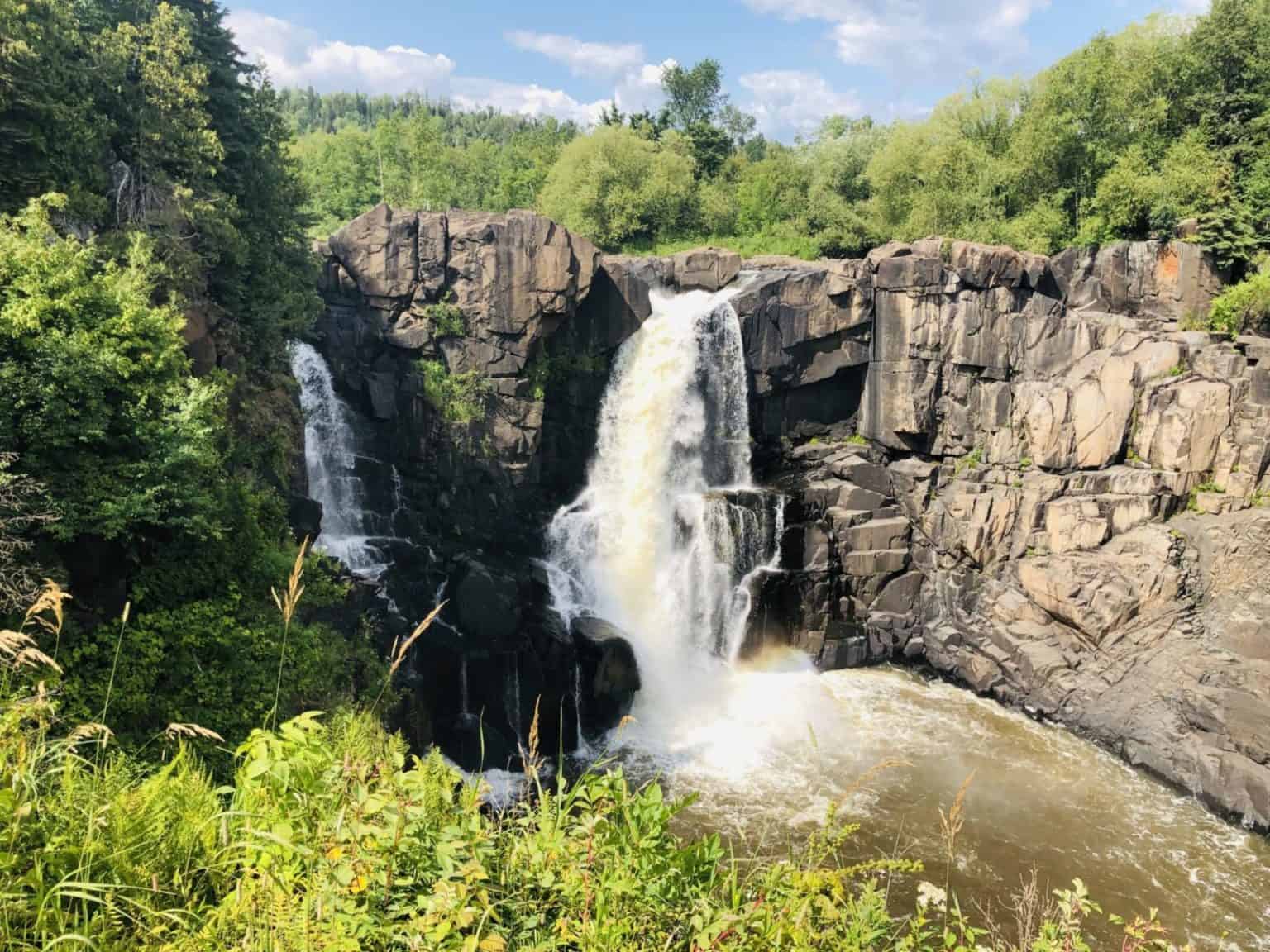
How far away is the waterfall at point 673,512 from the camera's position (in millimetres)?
20328

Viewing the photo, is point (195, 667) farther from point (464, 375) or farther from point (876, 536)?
point (876, 536)

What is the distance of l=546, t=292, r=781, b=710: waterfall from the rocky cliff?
0.72 metres

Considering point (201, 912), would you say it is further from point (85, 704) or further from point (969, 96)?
point (969, 96)

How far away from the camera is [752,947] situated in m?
2.69

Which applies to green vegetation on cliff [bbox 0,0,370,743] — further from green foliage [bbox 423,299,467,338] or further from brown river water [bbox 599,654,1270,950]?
brown river water [bbox 599,654,1270,950]

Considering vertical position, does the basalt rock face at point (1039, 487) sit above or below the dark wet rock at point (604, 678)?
above

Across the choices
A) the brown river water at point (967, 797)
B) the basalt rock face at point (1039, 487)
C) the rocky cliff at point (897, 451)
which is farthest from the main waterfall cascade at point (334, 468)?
the basalt rock face at point (1039, 487)

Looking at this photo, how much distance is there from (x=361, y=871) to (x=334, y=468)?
19.6 meters

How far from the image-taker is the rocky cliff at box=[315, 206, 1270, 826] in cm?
1784

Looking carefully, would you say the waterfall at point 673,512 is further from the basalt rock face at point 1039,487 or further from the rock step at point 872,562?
the rock step at point 872,562

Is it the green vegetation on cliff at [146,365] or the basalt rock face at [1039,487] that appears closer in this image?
the green vegetation on cliff at [146,365]

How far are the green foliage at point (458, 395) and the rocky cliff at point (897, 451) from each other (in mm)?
65

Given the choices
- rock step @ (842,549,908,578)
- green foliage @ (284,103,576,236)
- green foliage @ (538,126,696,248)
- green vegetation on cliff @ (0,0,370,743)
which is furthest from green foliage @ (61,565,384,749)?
green foliage @ (284,103,576,236)

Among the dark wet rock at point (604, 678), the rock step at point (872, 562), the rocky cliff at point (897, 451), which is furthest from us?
the rock step at point (872, 562)
